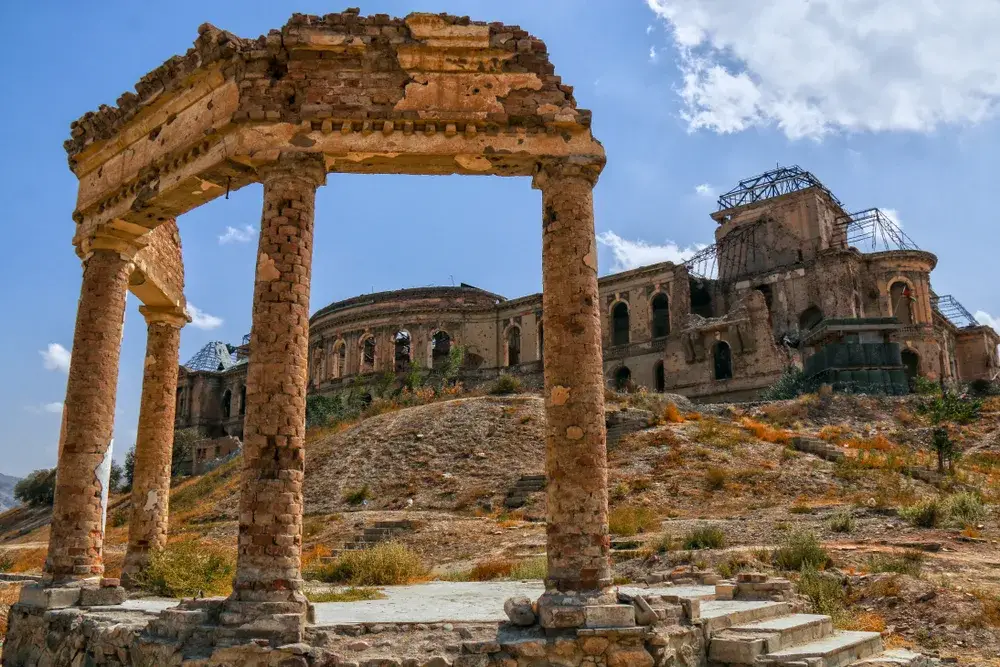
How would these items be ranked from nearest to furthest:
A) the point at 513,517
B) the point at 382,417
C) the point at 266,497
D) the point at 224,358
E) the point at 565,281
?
1. the point at 266,497
2. the point at 565,281
3. the point at 513,517
4. the point at 382,417
5. the point at 224,358

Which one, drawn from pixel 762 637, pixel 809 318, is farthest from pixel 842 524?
pixel 809 318

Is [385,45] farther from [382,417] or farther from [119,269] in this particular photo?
[382,417]

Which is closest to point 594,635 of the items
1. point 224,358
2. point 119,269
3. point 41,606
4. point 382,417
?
point 41,606

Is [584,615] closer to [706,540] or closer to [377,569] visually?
[377,569]

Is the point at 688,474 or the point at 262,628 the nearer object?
the point at 262,628

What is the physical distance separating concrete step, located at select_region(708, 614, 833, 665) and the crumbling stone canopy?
5.26 metres

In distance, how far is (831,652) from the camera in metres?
8.07

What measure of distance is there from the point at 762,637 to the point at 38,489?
45.3 m

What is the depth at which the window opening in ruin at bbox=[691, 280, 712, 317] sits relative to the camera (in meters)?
Answer: 45.0

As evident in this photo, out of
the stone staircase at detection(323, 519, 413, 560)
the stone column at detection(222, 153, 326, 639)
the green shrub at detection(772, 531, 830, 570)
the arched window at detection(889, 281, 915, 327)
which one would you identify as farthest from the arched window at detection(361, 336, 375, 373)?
the stone column at detection(222, 153, 326, 639)

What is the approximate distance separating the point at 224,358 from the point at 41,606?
59839mm

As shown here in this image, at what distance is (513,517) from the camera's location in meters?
22.4

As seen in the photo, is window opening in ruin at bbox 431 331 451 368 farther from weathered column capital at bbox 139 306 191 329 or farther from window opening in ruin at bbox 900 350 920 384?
weathered column capital at bbox 139 306 191 329

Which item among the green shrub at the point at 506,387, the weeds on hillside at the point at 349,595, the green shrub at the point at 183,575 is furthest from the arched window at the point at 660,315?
the green shrub at the point at 183,575
